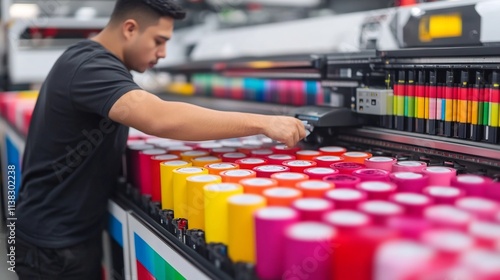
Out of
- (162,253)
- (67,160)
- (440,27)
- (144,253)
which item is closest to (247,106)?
(440,27)

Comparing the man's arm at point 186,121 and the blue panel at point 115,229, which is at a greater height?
the man's arm at point 186,121

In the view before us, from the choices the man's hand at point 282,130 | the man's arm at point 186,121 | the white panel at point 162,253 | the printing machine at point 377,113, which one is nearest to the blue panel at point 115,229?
the printing machine at point 377,113

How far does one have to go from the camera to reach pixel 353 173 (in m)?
1.54

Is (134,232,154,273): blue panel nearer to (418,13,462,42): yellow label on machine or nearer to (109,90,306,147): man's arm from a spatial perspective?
(109,90,306,147): man's arm

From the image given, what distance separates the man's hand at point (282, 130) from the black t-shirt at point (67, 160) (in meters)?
0.56

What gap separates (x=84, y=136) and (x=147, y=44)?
469 millimetres

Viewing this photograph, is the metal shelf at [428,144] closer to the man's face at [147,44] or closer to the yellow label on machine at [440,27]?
the yellow label on machine at [440,27]

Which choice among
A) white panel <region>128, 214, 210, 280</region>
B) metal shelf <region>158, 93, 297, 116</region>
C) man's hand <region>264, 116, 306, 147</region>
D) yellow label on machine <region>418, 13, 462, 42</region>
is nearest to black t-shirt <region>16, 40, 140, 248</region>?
white panel <region>128, 214, 210, 280</region>

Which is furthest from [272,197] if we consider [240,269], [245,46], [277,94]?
[245,46]

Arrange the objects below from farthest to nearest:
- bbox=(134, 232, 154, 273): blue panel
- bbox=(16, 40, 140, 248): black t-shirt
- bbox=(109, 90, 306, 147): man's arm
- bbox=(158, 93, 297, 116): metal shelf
→ bbox=(158, 93, 297, 116): metal shelf, bbox=(16, 40, 140, 248): black t-shirt, bbox=(134, 232, 154, 273): blue panel, bbox=(109, 90, 306, 147): man's arm

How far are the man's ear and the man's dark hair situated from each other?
24mm

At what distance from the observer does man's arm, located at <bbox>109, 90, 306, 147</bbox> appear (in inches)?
65.2

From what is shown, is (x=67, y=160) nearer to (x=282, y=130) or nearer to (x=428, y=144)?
(x=282, y=130)

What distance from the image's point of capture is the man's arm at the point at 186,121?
65.2 inches
